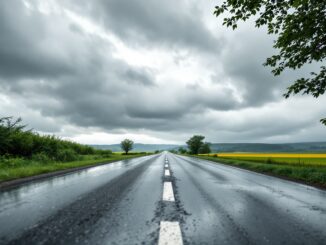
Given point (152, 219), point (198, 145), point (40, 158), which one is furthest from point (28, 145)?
point (198, 145)

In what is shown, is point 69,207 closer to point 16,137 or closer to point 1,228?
point 1,228

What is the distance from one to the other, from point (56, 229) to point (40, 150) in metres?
20.7

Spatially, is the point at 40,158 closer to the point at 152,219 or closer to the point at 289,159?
the point at 152,219

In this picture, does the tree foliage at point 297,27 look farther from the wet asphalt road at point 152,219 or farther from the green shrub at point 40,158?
the green shrub at point 40,158

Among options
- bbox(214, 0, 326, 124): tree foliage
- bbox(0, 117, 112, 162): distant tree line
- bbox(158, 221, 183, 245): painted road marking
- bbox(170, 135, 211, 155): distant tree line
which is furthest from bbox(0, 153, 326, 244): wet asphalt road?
bbox(170, 135, 211, 155): distant tree line

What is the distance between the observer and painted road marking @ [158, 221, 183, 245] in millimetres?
2671

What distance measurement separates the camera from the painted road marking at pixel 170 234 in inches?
105

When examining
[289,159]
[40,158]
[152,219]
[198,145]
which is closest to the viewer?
[152,219]

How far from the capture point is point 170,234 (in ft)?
9.66

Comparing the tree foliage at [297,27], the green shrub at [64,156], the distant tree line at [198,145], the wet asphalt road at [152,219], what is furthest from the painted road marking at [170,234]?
the distant tree line at [198,145]

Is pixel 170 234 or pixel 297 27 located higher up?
pixel 297 27

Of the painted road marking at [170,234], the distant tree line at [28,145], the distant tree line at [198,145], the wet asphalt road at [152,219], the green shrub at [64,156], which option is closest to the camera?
the painted road marking at [170,234]

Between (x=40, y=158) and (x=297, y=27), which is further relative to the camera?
(x=40, y=158)

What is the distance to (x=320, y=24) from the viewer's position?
25.6 feet
